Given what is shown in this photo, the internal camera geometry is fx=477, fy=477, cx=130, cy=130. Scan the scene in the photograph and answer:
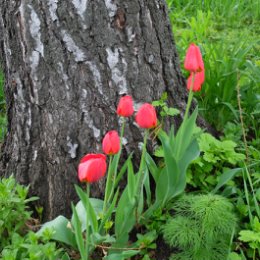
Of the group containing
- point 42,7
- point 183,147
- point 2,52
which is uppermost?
point 42,7

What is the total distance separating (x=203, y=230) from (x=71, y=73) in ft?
2.40

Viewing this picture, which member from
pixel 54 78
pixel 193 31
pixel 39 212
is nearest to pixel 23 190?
pixel 39 212

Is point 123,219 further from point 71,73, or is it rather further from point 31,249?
point 71,73

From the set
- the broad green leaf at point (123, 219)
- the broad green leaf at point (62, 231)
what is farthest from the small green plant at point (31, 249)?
the broad green leaf at point (123, 219)

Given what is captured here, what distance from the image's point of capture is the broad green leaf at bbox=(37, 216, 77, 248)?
1576 millimetres

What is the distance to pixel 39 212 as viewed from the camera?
1.92 metres

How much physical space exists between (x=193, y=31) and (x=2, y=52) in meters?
1.72

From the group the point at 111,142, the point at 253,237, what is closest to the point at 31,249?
the point at 111,142

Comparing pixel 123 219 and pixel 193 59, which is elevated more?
pixel 193 59

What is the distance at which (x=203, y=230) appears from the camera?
62.5 inches

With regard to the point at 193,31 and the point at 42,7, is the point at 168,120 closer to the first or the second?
the point at 42,7

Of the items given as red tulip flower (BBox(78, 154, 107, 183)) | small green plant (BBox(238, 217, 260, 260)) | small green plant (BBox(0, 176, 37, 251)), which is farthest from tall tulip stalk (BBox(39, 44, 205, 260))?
small green plant (BBox(238, 217, 260, 260))

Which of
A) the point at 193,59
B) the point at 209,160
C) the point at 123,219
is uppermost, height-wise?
the point at 193,59

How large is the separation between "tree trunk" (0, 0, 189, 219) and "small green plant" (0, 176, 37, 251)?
0.63ft
